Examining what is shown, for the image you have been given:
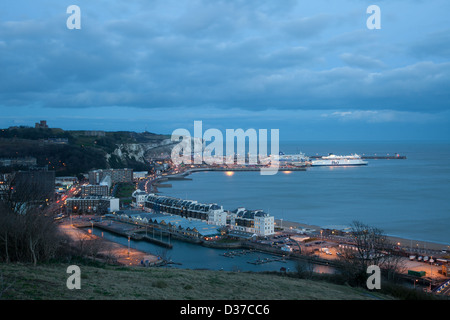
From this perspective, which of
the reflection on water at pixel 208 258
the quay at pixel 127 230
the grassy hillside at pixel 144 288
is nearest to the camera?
the grassy hillside at pixel 144 288

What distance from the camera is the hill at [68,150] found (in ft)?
63.6

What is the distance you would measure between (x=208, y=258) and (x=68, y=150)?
52.0ft

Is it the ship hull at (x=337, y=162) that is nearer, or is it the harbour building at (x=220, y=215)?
the harbour building at (x=220, y=215)

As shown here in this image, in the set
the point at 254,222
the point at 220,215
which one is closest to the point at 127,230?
the point at 220,215

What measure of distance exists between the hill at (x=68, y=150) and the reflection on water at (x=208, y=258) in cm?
1198

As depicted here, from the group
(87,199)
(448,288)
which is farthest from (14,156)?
(448,288)

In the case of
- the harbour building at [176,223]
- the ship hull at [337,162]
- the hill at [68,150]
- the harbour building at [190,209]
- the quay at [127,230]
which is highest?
the hill at [68,150]

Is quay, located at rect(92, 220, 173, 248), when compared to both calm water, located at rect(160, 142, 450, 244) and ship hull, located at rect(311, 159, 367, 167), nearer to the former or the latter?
calm water, located at rect(160, 142, 450, 244)

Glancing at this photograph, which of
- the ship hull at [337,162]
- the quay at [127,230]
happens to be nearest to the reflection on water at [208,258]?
the quay at [127,230]

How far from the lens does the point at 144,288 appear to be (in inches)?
97.4

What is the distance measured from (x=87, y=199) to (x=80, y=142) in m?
14.8

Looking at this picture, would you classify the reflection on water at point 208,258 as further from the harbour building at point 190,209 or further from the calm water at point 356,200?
the calm water at point 356,200
